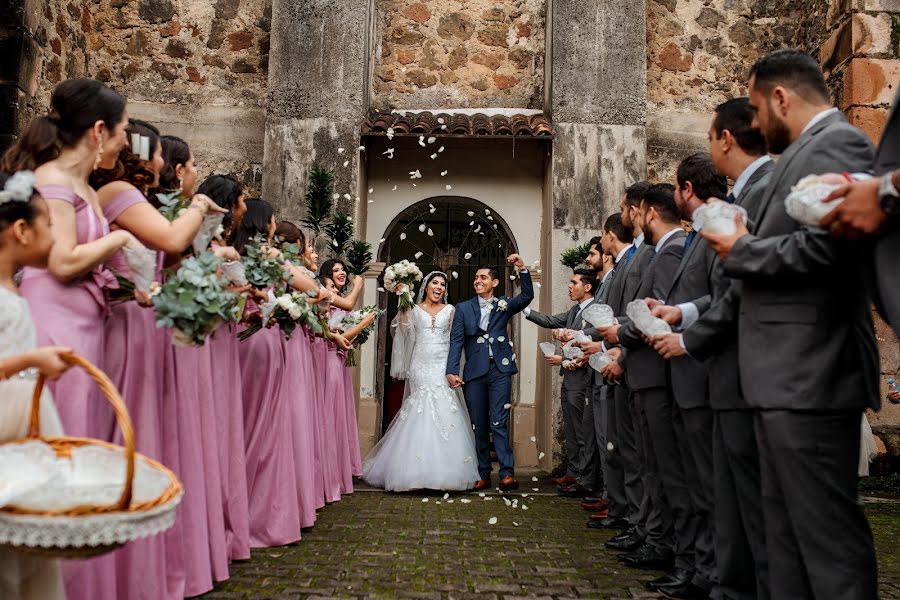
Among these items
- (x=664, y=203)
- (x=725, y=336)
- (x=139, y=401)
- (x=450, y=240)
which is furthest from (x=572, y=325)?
(x=139, y=401)

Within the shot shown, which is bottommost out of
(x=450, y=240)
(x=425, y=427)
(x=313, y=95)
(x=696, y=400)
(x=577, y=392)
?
(x=425, y=427)

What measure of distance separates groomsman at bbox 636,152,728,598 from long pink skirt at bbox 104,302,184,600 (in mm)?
2469

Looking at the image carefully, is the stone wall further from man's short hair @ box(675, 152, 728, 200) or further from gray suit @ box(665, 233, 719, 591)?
gray suit @ box(665, 233, 719, 591)

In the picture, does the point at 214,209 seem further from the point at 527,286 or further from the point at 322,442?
the point at 527,286

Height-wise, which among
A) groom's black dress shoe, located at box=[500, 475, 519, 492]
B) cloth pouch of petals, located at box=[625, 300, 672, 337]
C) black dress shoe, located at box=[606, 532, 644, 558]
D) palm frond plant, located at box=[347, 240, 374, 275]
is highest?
palm frond plant, located at box=[347, 240, 374, 275]

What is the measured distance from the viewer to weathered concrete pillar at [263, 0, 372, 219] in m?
10.3

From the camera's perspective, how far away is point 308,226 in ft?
32.6

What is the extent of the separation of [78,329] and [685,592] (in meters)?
3.11

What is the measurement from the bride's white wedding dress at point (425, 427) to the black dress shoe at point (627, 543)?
302 centimetres

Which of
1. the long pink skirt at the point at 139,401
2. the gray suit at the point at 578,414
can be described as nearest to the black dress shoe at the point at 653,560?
the long pink skirt at the point at 139,401

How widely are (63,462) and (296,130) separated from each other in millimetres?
8640

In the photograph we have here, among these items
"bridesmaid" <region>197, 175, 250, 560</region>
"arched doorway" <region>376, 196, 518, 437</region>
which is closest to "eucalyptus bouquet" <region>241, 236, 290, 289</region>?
"bridesmaid" <region>197, 175, 250, 560</region>

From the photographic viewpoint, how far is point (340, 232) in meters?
9.41

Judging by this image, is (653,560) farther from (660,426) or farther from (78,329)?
(78,329)
